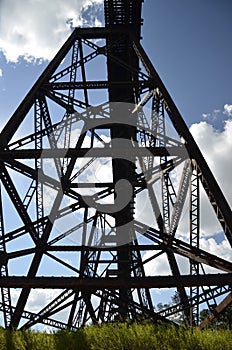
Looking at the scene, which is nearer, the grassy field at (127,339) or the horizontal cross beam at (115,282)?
the grassy field at (127,339)

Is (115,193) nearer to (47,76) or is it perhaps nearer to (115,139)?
(115,139)

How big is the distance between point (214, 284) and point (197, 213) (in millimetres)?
2148

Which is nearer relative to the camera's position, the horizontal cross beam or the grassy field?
the grassy field

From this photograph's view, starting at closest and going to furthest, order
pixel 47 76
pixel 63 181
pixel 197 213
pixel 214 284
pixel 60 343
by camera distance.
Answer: pixel 60 343 → pixel 214 284 → pixel 197 213 → pixel 63 181 → pixel 47 76

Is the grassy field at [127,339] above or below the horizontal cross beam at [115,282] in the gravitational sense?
below

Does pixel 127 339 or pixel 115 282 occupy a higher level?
pixel 115 282

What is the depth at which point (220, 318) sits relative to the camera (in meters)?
8.67

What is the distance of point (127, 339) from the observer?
167 inches

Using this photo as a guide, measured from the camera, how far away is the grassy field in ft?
13.5

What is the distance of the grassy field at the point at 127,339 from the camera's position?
4.11 meters

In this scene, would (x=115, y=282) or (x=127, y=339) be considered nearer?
(x=127, y=339)

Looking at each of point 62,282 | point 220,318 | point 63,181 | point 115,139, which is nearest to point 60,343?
point 62,282

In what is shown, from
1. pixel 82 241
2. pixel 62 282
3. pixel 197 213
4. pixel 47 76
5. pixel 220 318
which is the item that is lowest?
pixel 220 318

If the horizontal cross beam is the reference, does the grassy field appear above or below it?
below
